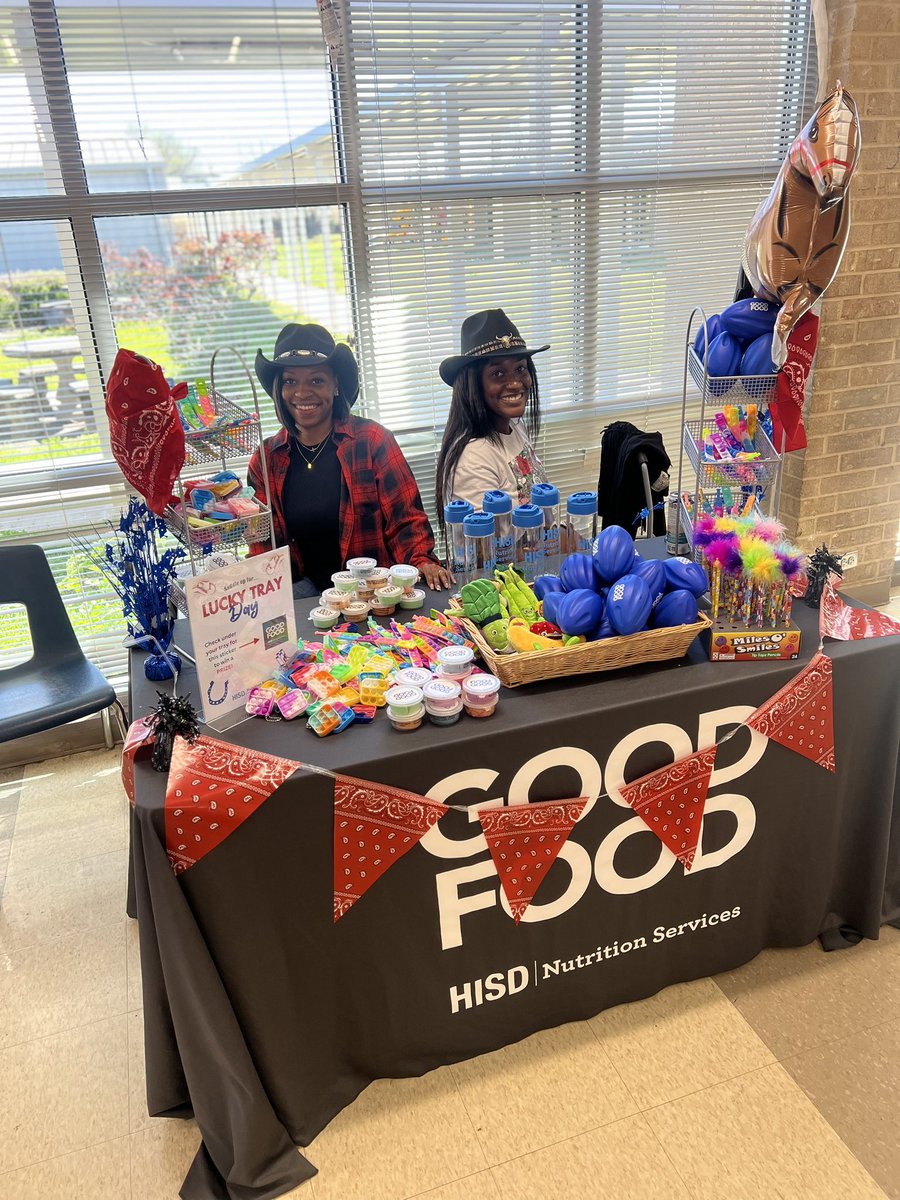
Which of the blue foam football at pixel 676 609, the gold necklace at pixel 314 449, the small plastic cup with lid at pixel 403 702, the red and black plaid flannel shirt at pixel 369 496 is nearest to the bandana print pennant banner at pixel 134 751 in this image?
the small plastic cup with lid at pixel 403 702

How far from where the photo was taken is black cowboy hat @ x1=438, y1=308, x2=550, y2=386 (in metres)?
2.63

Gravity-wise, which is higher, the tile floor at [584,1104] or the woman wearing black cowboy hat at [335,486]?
the woman wearing black cowboy hat at [335,486]

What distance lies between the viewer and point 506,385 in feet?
A: 8.81

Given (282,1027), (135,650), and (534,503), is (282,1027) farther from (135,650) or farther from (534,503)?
(534,503)

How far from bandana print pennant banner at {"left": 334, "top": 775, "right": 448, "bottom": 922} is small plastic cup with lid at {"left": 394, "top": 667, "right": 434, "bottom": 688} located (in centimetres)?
22

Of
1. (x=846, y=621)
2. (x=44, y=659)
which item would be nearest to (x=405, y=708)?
(x=846, y=621)

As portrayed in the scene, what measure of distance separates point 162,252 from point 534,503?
67.3 inches

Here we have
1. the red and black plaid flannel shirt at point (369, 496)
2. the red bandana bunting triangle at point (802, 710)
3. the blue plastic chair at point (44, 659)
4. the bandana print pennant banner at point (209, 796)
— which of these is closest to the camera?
the bandana print pennant banner at point (209, 796)

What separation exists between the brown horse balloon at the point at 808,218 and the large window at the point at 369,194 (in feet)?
5.25

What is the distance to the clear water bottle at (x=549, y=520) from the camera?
206 cm

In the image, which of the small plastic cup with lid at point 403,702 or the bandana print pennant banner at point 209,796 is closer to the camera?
the bandana print pennant banner at point 209,796

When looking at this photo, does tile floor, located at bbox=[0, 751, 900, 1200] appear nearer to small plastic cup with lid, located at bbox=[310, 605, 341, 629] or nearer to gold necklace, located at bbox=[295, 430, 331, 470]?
small plastic cup with lid, located at bbox=[310, 605, 341, 629]

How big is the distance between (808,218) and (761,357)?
29cm

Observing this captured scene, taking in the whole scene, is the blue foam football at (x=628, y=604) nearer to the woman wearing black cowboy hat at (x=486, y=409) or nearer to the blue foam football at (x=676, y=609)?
the blue foam football at (x=676, y=609)
